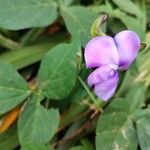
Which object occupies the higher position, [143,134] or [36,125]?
[36,125]

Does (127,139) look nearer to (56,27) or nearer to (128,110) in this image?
(128,110)

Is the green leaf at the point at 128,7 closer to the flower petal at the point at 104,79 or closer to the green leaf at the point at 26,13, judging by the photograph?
the green leaf at the point at 26,13

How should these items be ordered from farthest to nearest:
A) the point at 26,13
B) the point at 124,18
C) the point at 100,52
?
the point at 124,18
the point at 26,13
the point at 100,52

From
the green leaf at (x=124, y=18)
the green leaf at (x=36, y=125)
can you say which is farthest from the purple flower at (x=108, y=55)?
the green leaf at (x=124, y=18)

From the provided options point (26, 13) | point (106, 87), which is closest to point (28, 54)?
point (26, 13)

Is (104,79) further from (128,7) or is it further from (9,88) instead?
(128,7)

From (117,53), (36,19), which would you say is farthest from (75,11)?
(117,53)

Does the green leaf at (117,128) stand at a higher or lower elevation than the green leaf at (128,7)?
lower
